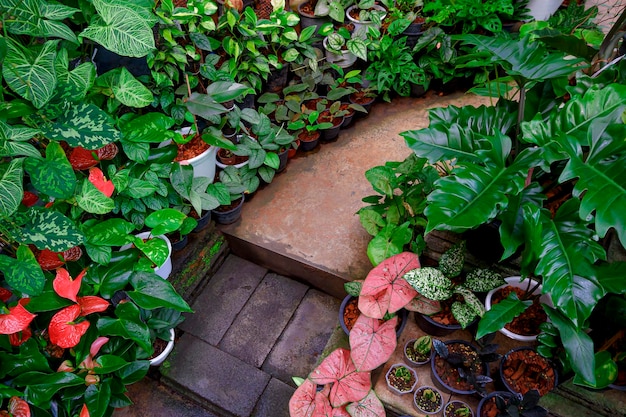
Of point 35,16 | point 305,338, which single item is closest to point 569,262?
point 305,338

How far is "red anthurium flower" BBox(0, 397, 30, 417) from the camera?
1.51 metres

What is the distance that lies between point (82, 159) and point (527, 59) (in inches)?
66.3

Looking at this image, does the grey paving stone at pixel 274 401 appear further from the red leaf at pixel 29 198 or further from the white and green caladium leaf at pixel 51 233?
the red leaf at pixel 29 198

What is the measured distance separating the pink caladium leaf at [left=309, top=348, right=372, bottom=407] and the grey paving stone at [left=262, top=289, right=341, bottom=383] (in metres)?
0.37

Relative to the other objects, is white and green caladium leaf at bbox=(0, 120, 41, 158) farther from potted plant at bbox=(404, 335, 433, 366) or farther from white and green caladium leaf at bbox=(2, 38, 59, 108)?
potted plant at bbox=(404, 335, 433, 366)

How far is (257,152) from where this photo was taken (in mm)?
2406

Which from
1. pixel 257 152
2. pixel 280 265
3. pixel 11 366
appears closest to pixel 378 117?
pixel 257 152

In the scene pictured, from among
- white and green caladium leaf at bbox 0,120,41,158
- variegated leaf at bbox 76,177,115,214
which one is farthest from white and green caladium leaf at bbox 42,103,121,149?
variegated leaf at bbox 76,177,115,214

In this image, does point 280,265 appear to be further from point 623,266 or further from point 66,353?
point 623,266

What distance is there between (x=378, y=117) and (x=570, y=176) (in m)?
1.88

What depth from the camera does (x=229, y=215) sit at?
2.37 metres

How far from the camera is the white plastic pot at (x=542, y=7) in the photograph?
3039mm

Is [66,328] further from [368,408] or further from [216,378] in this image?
[368,408]

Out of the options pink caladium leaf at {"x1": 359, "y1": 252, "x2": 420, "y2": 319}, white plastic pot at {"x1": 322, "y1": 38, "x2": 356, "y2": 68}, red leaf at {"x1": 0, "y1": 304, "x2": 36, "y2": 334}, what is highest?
white plastic pot at {"x1": 322, "y1": 38, "x2": 356, "y2": 68}
